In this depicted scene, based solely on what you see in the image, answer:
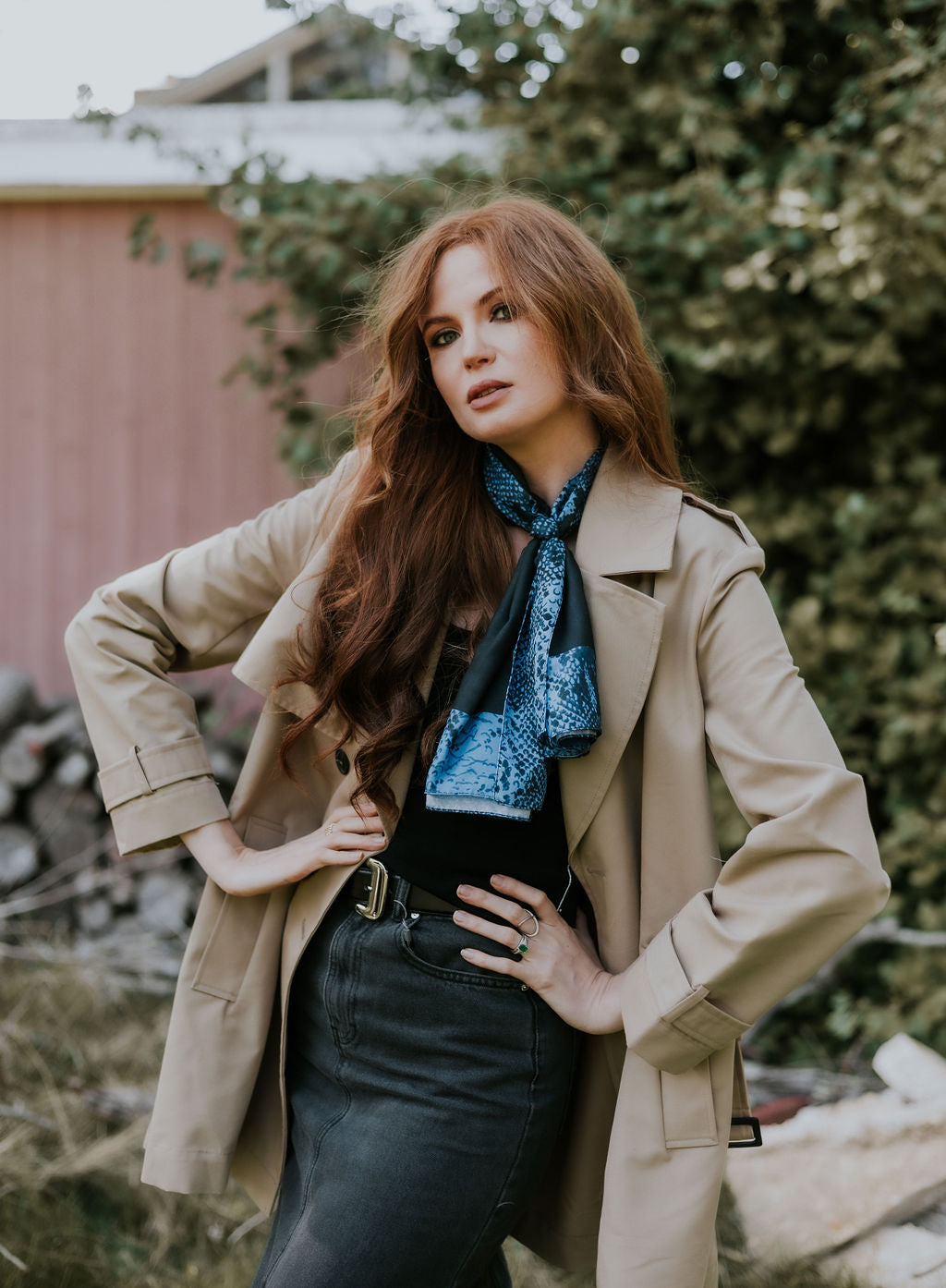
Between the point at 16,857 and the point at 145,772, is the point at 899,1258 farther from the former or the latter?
the point at 16,857

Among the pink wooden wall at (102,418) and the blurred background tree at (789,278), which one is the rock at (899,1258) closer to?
the blurred background tree at (789,278)

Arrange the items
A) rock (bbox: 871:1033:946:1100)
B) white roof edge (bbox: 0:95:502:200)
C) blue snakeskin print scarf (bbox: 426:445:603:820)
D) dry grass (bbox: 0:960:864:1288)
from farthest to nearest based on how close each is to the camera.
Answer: white roof edge (bbox: 0:95:502:200) → rock (bbox: 871:1033:946:1100) → dry grass (bbox: 0:960:864:1288) → blue snakeskin print scarf (bbox: 426:445:603:820)

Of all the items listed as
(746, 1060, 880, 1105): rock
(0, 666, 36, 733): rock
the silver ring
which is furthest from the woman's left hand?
(0, 666, 36, 733): rock

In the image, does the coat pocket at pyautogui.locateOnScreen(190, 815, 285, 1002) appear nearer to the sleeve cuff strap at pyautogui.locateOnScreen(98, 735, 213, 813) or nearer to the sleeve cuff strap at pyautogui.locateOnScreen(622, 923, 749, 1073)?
the sleeve cuff strap at pyautogui.locateOnScreen(98, 735, 213, 813)

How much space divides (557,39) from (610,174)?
1.53 feet

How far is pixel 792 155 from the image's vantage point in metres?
3.45

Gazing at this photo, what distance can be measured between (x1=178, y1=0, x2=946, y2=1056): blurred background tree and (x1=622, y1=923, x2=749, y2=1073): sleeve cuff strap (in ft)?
7.07

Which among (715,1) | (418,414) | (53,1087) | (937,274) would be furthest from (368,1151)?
(715,1)

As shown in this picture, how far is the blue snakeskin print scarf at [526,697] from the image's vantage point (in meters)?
1.52

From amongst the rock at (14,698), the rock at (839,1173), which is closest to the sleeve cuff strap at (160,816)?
the rock at (839,1173)

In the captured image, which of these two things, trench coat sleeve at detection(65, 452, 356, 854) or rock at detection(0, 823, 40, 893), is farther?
rock at detection(0, 823, 40, 893)

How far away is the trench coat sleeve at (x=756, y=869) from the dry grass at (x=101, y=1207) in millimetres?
1313

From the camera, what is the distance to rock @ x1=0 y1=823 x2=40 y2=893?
4430 millimetres

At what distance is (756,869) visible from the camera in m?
1.47
